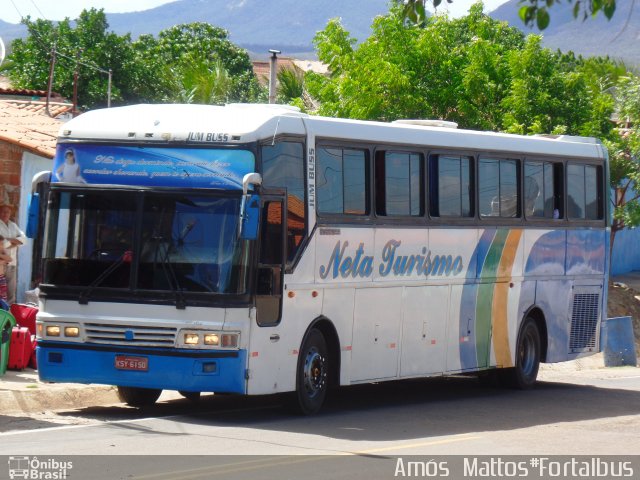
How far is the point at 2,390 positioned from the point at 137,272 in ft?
7.67

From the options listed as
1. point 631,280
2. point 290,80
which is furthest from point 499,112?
point 631,280

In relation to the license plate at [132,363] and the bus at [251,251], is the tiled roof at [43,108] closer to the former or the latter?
the bus at [251,251]

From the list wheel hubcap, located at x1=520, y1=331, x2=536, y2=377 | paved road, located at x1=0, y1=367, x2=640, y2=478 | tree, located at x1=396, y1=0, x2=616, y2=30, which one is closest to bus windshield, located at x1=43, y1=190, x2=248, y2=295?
paved road, located at x1=0, y1=367, x2=640, y2=478

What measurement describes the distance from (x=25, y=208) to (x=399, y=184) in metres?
7.01

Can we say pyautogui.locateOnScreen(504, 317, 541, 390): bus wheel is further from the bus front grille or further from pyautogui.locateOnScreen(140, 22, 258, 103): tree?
pyautogui.locateOnScreen(140, 22, 258, 103): tree

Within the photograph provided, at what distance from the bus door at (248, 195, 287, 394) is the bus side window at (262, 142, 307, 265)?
17cm

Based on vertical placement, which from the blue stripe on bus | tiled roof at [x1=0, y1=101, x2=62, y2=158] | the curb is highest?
tiled roof at [x1=0, y1=101, x2=62, y2=158]

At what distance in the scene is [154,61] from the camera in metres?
60.1

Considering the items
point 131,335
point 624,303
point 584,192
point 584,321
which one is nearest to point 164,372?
point 131,335

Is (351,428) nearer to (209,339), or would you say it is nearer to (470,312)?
(209,339)

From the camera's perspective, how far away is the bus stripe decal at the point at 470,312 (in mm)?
16891

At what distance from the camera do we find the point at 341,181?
47.2ft

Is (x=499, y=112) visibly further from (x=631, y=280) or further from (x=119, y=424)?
(x=119, y=424)

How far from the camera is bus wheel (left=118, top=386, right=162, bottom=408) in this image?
46.9ft
